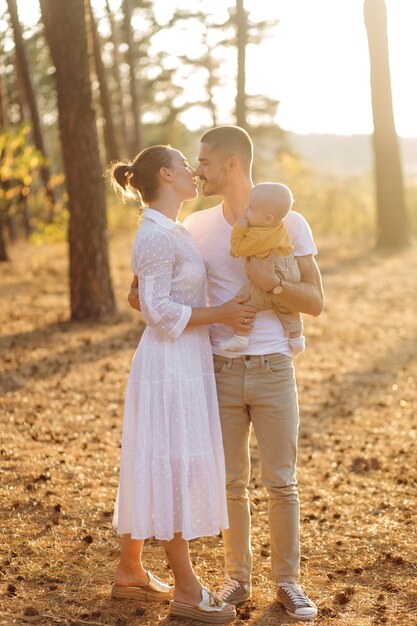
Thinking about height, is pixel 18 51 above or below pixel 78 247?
above

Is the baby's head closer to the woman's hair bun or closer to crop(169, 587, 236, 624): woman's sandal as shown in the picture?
the woman's hair bun

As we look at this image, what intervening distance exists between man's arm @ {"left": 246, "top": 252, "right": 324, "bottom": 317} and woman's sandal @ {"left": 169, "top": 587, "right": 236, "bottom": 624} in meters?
1.37

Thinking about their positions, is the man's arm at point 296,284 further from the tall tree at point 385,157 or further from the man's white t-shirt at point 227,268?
the tall tree at point 385,157

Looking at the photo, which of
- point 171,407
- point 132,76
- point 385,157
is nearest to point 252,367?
point 171,407

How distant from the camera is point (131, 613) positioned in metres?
4.46

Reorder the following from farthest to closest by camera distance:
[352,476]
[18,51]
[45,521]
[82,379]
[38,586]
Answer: [18,51] < [82,379] < [352,476] < [45,521] < [38,586]

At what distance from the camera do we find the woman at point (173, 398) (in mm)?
4191

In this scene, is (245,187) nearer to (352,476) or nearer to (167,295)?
(167,295)

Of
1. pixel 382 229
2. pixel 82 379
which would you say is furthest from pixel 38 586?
pixel 382 229

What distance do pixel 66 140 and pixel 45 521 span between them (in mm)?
6810

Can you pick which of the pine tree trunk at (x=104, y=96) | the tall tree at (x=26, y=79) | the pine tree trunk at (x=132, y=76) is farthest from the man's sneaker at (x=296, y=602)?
the pine tree trunk at (x=132, y=76)

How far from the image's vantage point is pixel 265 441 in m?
4.39

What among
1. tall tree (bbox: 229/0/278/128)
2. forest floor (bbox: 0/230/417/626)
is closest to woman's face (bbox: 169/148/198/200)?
forest floor (bbox: 0/230/417/626)

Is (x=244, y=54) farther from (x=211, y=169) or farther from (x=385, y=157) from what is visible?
(x=211, y=169)
